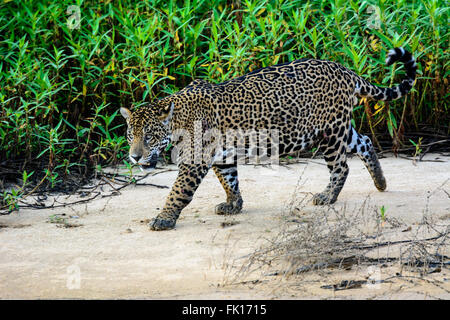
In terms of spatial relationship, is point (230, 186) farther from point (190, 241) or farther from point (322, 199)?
point (190, 241)

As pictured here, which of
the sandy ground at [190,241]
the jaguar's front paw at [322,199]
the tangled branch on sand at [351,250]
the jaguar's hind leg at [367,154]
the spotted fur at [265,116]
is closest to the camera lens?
the sandy ground at [190,241]

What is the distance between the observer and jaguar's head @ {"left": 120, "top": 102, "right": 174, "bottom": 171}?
6082 mm

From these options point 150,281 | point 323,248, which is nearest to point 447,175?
A: point 323,248

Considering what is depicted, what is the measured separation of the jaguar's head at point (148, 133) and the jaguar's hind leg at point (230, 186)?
→ 0.69m

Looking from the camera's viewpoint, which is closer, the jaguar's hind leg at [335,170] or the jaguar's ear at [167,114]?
the jaguar's ear at [167,114]

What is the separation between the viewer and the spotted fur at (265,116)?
6.10 metres

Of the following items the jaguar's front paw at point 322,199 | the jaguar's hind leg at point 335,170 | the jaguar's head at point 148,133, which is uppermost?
the jaguar's head at point 148,133

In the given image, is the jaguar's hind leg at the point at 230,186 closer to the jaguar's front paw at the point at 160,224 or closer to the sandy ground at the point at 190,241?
the sandy ground at the point at 190,241

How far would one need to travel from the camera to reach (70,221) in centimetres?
634

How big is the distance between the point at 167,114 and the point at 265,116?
0.91 m

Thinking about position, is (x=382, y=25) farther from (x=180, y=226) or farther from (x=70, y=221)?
(x=70, y=221)

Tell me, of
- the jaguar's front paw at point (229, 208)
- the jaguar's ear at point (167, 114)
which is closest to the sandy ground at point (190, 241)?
the jaguar's front paw at point (229, 208)

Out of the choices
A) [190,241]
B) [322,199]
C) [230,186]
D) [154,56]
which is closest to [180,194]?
[190,241]

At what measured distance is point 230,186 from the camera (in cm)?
661
